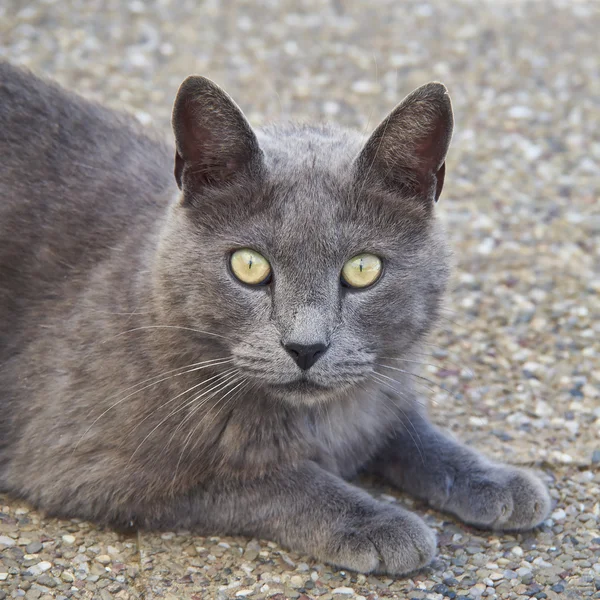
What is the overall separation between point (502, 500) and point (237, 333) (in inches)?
32.7

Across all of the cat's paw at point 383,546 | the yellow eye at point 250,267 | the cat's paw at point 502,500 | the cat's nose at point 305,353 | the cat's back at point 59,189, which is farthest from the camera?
the cat's back at point 59,189

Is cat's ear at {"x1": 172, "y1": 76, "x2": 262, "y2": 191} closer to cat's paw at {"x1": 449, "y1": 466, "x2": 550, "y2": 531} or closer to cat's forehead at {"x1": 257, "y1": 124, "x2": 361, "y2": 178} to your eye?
cat's forehead at {"x1": 257, "y1": 124, "x2": 361, "y2": 178}

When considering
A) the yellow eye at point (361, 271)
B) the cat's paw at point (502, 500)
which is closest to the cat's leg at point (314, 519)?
the cat's paw at point (502, 500)

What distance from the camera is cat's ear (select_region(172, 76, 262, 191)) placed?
2045 millimetres

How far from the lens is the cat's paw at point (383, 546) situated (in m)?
2.16

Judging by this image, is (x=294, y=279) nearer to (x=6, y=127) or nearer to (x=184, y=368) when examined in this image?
(x=184, y=368)

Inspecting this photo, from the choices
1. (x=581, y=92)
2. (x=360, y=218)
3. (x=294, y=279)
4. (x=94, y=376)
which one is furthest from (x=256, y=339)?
(x=581, y=92)

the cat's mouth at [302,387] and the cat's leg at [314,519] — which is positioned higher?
the cat's mouth at [302,387]

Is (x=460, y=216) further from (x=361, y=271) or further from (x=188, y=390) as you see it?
(x=188, y=390)

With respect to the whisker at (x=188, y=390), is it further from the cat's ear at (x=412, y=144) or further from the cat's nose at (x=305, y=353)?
the cat's ear at (x=412, y=144)

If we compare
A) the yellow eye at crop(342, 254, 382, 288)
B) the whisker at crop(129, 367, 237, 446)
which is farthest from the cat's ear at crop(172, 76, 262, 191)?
the whisker at crop(129, 367, 237, 446)

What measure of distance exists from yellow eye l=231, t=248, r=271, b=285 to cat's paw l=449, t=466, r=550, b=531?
81 centimetres

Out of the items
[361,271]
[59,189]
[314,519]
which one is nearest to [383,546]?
[314,519]

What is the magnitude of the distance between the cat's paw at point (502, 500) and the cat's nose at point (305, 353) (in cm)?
68
